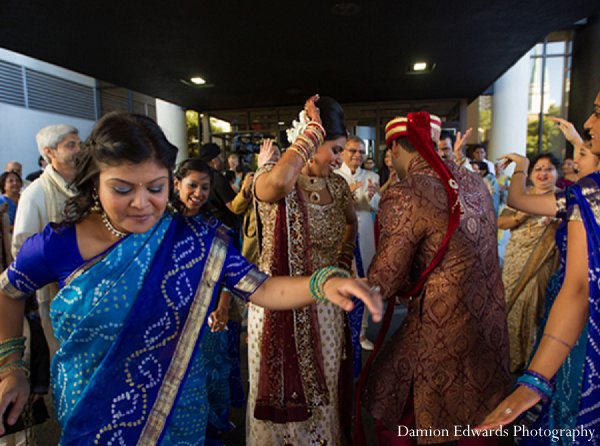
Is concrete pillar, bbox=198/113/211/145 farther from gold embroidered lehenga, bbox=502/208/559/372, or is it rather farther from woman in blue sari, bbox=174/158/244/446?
gold embroidered lehenga, bbox=502/208/559/372

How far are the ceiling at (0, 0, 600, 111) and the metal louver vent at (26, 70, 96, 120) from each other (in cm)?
423

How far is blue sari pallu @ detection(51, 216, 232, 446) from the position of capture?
41.0 inches

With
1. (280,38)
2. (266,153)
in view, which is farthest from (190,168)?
(280,38)

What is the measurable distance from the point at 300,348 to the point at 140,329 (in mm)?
764

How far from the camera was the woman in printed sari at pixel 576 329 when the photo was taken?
3.41 feet

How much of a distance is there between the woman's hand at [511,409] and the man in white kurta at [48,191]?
7.22 feet

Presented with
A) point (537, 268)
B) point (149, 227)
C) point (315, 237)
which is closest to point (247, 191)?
point (315, 237)

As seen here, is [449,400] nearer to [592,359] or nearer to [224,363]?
[592,359]

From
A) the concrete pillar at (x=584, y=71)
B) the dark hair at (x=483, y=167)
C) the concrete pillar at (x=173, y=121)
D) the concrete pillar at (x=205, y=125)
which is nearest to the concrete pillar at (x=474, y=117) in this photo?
the concrete pillar at (x=584, y=71)

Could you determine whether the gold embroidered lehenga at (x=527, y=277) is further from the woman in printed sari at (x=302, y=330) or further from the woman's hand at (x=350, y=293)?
the woman's hand at (x=350, y=293)

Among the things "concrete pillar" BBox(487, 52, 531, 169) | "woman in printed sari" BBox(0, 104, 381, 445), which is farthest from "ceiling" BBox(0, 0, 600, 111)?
"woman in printed sari" BBox(0, 104, 381, 445)

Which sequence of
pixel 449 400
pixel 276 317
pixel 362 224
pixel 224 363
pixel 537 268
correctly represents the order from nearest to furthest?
pixel 449 400
pixel 276 317
pixel 224 363
pixel 537 268
pixel 362 224

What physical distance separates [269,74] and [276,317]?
5593 millimetres

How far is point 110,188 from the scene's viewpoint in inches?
39.6
